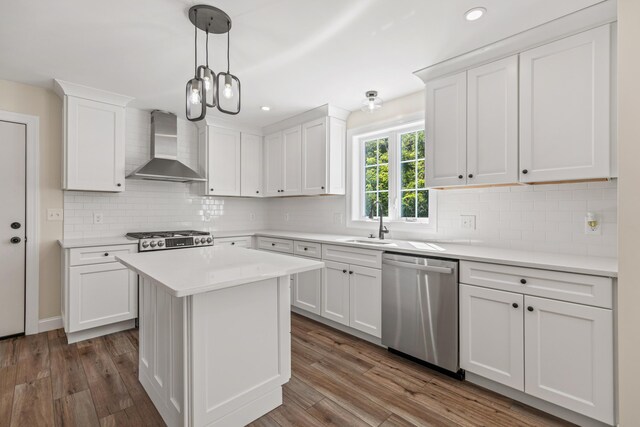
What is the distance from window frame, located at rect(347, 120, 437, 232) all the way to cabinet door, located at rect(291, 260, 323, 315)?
82 cm

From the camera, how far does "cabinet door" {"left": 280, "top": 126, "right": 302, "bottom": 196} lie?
13.0 ft

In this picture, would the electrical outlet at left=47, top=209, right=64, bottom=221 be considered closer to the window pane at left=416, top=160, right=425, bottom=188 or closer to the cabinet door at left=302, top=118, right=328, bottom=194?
the cabinet door at left=302, top=118, right=328, bottom=194

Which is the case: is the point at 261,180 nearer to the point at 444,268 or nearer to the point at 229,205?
the point at 229,205

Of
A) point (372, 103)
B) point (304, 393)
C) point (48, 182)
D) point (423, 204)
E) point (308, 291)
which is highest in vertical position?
point (372, 103)

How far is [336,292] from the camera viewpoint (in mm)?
3061

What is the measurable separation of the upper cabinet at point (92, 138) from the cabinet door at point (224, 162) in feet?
3.27

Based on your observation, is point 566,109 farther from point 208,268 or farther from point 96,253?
point 96,253

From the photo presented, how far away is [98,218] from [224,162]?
156 centimetres

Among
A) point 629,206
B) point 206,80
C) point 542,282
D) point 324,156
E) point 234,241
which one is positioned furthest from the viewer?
point 234,241

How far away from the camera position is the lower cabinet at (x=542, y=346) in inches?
64.9

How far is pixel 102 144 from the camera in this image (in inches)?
123

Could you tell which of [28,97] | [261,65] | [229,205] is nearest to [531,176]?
[261,65]

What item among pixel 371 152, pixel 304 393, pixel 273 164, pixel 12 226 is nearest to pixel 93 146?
pixel 12 226

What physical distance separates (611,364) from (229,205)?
4180 mm
